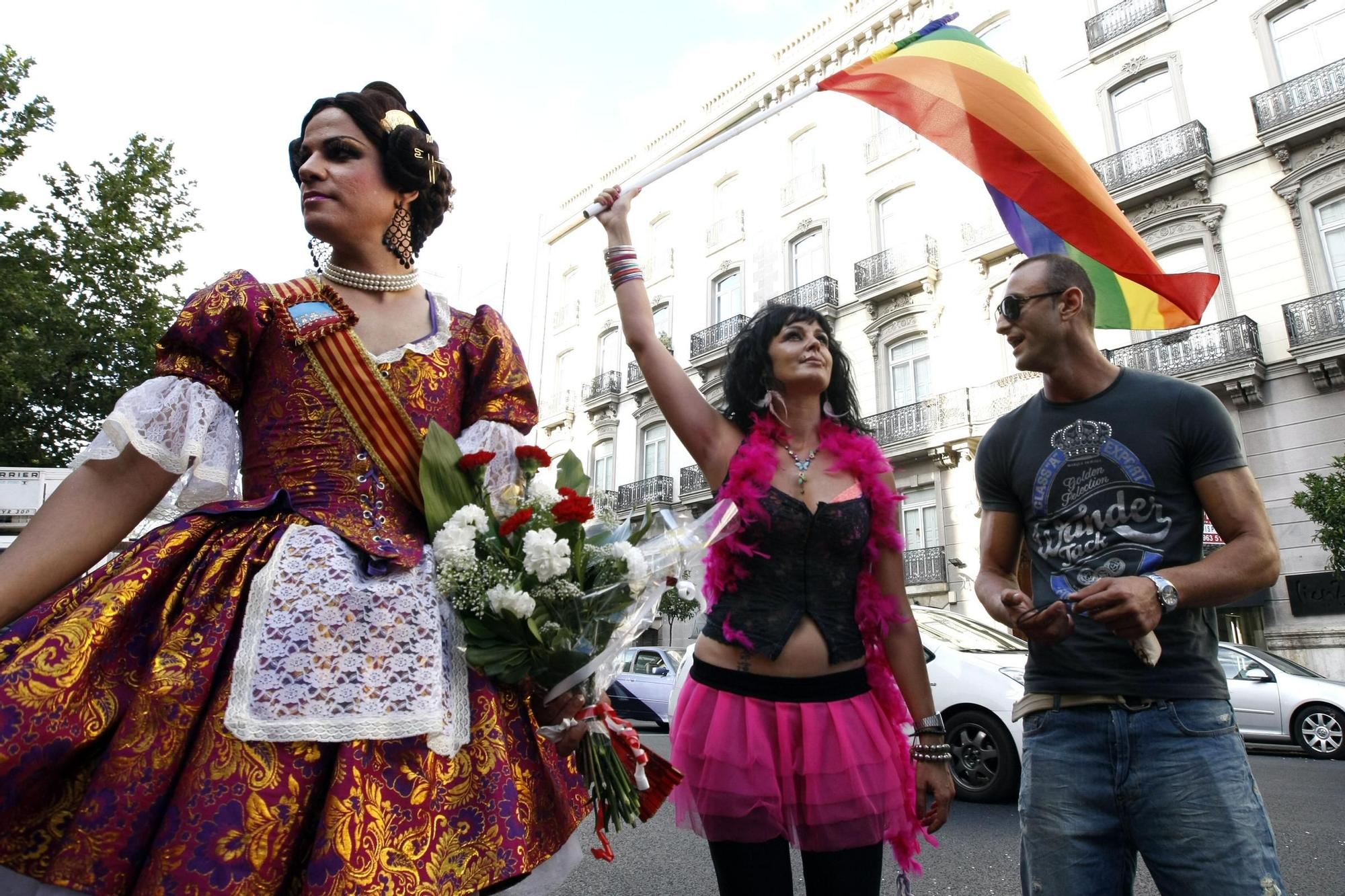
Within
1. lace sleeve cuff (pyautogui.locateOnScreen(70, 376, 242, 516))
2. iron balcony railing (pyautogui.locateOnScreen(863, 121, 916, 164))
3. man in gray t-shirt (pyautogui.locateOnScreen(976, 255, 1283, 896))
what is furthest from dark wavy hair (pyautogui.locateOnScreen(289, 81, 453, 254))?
iron balcony railing (pyautogui.locateOnScreen(863, 121, 916, 164))

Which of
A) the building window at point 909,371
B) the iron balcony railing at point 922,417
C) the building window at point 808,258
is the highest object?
the building window at point 808,258

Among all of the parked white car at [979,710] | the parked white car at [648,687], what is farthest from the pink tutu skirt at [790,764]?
the parked white car at [648,687]

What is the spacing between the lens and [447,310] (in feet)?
6.79

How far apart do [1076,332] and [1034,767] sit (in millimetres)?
1161

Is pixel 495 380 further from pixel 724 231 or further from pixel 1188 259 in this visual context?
pixel 724 231

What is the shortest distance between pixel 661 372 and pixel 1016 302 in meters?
1.02

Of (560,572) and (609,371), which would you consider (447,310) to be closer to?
(560,572)

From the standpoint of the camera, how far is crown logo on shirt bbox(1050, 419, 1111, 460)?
224 centimetres

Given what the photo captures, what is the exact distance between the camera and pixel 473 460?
64.4 inches

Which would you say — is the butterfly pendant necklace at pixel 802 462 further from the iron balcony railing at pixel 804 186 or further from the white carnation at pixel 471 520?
the iron balcony railing at pixel 804 186

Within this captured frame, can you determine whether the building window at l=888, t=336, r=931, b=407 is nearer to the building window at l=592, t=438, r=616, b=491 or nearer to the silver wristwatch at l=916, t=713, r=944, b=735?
the building window at l=592, t=438, r=616, b=491

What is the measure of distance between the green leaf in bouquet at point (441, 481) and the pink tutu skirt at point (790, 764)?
1031mm

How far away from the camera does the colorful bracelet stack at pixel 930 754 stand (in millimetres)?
2379

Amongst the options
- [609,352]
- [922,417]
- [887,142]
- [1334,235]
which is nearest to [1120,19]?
[887,142]
